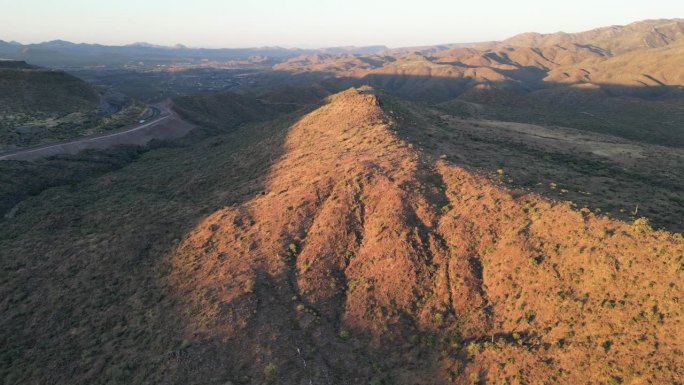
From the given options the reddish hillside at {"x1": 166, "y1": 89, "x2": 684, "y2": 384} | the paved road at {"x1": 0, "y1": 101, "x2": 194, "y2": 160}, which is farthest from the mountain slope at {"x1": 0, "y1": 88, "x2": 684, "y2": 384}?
the paved road at {"x1": 0, "y1": 101, "x2": 194, "y2": 160}

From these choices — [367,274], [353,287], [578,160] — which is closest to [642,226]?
[367,274]

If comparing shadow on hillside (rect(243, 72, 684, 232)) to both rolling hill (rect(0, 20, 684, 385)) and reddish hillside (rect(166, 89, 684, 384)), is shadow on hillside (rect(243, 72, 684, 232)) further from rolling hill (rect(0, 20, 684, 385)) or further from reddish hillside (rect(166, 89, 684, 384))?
reddish hillside (rect(166, 89, 684, 384))

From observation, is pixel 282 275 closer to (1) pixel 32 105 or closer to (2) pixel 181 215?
(2) pixel 181 215

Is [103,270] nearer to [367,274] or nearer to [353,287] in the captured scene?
[353,287]

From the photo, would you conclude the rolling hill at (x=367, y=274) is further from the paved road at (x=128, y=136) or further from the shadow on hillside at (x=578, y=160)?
the paved road at (x=128, y=136)

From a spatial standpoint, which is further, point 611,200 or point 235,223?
point 235,223

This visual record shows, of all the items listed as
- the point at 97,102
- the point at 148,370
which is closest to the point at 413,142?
the point at 148,370

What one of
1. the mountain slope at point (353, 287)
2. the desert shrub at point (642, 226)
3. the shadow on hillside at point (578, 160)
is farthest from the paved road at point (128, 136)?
the desert shrub at point (642, 226)

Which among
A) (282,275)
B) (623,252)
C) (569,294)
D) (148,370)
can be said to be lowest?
(148,370)
